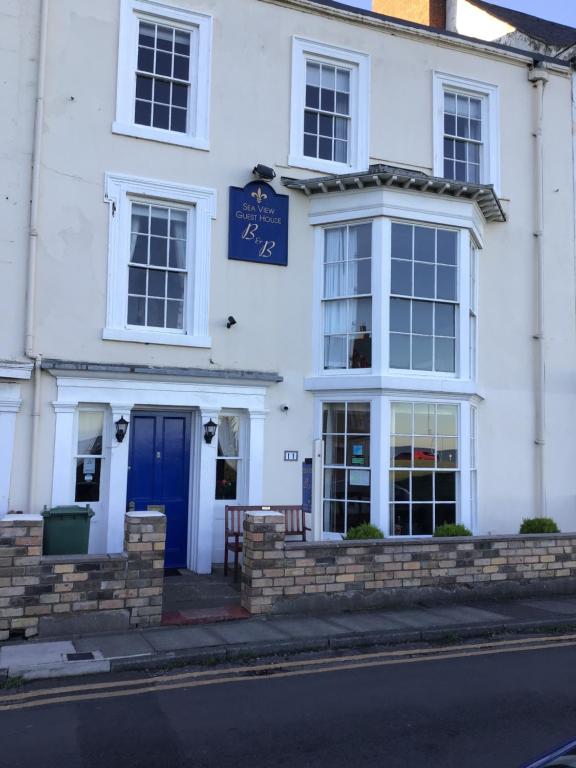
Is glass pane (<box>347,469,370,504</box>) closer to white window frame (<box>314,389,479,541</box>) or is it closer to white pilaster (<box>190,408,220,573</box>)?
white window frame (<box>314,389,479,541</box>)

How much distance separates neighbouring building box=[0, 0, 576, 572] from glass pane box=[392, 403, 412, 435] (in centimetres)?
4

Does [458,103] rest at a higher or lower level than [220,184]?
higher

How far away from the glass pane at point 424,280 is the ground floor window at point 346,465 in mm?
2018

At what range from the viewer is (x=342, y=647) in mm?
7660

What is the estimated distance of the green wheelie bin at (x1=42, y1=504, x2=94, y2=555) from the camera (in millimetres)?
9281

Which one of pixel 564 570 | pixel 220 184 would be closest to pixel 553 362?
pixel 564 570

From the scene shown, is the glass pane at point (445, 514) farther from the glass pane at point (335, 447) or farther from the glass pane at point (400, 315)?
the glass pane at point (400, 315)

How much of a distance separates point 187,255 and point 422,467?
4.86 m

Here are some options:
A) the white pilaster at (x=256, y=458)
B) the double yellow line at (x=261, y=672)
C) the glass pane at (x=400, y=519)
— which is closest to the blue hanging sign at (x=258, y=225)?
the white pilaster at (x=256, y=458)

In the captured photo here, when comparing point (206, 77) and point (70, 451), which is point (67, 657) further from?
point (206, 77)

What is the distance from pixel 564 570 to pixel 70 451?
22.7 ft

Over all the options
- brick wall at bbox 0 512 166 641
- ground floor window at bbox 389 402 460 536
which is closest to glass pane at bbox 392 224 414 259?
ground floor window at bbox 389 402 460 536

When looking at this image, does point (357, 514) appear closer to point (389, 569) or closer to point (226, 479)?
point (226, 479)

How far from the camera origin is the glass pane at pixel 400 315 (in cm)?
1170
